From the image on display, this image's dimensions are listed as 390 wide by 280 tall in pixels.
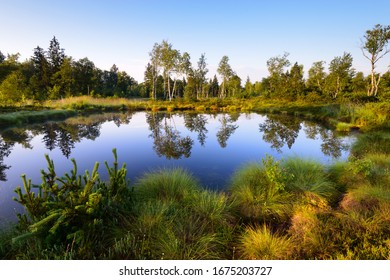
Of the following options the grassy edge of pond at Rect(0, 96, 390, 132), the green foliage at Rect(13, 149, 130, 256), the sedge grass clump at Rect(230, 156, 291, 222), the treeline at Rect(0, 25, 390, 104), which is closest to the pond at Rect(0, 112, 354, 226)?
the sedge grass clump at Rect(230, 156, 291, 222)

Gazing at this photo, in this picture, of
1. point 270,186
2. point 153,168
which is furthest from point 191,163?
point 270,186

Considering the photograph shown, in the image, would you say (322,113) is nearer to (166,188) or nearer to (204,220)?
(166,188)

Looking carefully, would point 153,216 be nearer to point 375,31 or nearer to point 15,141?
point 15,141

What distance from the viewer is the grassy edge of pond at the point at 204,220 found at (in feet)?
9.27

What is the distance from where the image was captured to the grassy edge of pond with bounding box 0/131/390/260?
9.27 ft

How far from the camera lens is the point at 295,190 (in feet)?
15.5

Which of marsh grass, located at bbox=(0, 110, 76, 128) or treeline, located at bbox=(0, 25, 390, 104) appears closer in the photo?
marsh grass, located at bbox=(0, 110, 76, 128)

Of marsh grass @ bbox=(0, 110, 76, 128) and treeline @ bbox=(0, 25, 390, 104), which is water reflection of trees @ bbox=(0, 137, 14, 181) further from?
treeline @ bbox=(0, 25, 390, 104)

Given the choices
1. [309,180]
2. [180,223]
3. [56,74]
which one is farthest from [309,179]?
[56,74]

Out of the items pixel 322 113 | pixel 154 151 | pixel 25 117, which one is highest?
pixel 322 113

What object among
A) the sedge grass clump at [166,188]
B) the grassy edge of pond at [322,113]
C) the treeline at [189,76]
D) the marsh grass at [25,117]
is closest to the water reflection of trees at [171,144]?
the sedge grass clump at [166,188]

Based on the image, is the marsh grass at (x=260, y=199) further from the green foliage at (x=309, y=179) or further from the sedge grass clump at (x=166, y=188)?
the sedge grass clump at (x=166, y=188)

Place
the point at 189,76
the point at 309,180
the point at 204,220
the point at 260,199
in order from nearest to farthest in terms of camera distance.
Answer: the point at 204,220
the point at 260,199
the point at 309,180
the point at 189,76

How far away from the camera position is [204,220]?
3.71 meters
